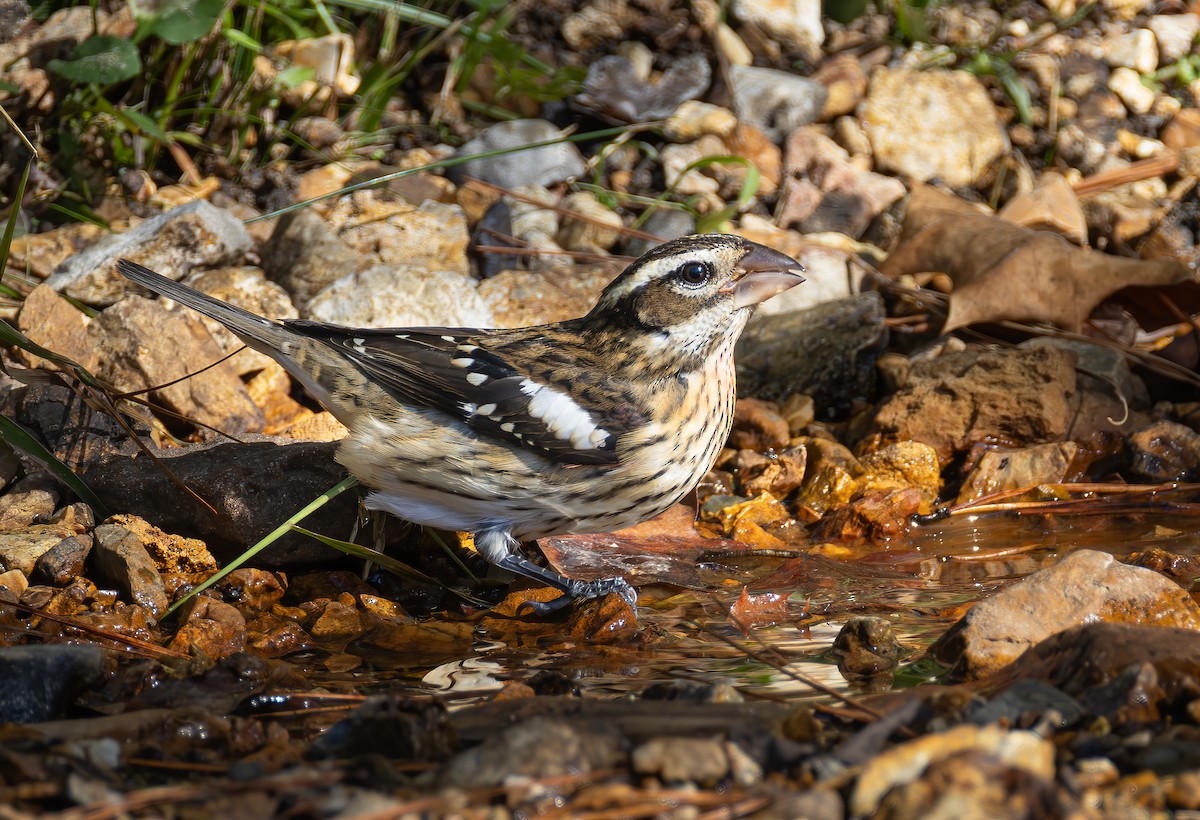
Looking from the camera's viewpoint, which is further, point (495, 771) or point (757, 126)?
point (757, 126)

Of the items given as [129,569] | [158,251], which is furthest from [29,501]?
[158,251]

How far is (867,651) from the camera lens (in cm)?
387

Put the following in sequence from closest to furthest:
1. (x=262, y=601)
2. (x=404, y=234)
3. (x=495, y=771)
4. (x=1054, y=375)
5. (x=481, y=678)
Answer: (x=495, y=771), (x=481, y=678), (x=262, y=601), (x=1054, y=375), (x=404, y=234)

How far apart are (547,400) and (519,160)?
328 centimetres

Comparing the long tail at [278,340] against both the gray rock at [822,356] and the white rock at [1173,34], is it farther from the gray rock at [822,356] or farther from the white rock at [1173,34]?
the white rock at [1173,34]

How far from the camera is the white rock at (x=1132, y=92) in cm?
875

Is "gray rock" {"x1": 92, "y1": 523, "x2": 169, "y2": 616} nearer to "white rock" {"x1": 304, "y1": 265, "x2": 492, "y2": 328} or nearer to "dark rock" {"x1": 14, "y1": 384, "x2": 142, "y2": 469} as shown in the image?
"dark rock" {"x1": 14, "y1": 384, "x2": 142, "y2": 469}

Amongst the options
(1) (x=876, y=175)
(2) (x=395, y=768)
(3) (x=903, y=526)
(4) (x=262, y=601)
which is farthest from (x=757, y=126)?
(2) (x=395, y=768)

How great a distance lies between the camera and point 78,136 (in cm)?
679

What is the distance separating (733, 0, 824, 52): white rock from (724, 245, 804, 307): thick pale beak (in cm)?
441

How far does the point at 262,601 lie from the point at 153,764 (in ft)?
5.82

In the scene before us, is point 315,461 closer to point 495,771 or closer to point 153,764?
point 153,764

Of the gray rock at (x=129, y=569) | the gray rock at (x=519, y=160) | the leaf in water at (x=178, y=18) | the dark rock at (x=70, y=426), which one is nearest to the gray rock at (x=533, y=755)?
the gray rock at (x=129, y=569)

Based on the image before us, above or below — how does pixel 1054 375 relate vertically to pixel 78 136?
below
